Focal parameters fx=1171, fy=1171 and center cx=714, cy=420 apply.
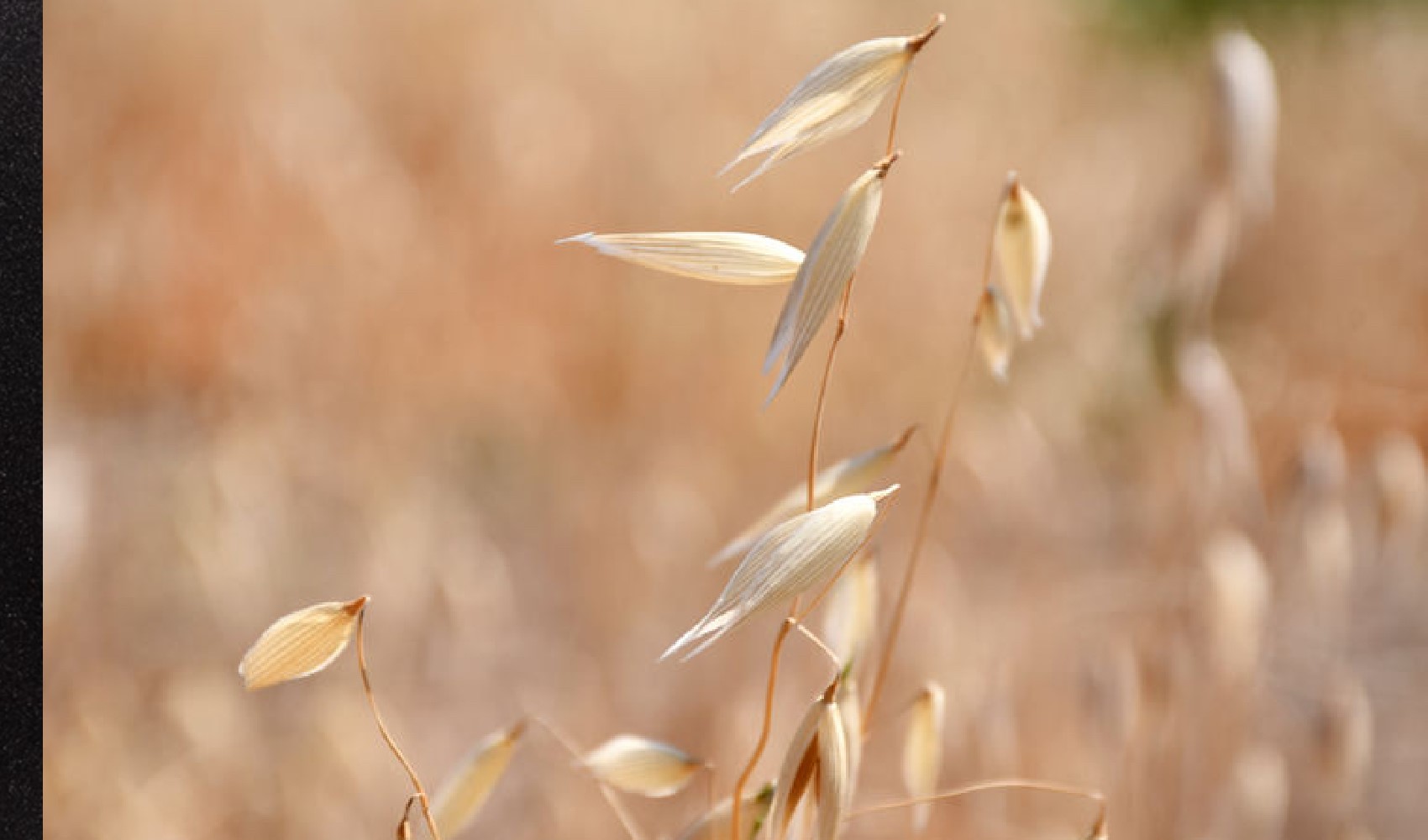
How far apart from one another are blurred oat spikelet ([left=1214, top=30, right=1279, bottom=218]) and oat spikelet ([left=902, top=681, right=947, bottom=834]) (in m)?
0.22

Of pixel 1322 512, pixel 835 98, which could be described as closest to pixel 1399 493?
pixel 1322 512

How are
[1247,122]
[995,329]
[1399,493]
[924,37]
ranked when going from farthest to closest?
[1399,493] → [1247,122] → [995,329] → [924,37]

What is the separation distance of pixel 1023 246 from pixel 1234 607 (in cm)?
26

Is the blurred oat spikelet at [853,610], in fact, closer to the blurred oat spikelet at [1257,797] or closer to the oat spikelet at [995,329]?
the oat spikelet at [995,329]

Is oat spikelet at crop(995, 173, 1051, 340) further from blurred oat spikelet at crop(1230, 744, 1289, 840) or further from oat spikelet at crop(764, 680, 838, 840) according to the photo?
blurred oat spikelet at crop(1230, 744, 1289, 840)

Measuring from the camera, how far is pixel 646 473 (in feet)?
2.98

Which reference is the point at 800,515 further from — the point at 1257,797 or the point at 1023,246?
the point at 1257,797

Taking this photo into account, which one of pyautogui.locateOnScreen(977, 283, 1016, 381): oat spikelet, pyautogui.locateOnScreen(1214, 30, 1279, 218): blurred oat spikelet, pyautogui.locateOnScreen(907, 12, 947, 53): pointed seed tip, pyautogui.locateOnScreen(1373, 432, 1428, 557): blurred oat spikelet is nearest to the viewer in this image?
pyautogui.locateOnScreen(907, 12, 947, 53): pointed seed tip

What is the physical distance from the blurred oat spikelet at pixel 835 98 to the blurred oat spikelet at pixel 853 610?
4.9 inches

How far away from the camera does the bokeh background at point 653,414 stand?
56 cm

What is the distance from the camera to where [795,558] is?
194mm

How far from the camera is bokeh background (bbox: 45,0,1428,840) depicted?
21.9 inches

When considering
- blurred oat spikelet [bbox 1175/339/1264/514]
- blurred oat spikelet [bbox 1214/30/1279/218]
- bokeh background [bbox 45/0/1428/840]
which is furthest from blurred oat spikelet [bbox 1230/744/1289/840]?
blurred oat spikelet [bbox 1214/30/1279/218]

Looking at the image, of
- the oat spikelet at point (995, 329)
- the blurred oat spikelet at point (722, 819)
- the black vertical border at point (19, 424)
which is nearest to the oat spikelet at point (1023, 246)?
the oat spikelet at point (995, 329)
